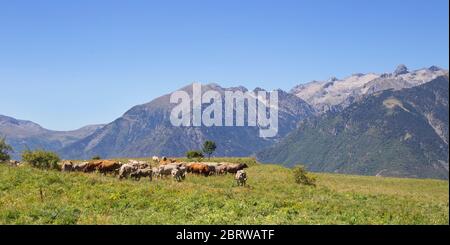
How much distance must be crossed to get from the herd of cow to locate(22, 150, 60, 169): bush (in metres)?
1.39

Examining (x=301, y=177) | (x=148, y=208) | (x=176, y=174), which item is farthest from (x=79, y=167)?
(x=148, y=208)

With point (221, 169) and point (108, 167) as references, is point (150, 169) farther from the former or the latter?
point (221, 169)

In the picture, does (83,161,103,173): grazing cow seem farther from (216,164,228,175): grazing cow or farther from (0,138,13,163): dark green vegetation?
(216,164,228,175): grazing cow

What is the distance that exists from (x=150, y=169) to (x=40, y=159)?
16.7 meters

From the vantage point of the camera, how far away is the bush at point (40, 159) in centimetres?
5597

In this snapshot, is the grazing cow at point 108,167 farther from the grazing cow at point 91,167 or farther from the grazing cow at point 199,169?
the grazing cow at point 199,169

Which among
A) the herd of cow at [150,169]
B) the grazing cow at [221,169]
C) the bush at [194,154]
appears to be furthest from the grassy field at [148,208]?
the bush at [194,154]

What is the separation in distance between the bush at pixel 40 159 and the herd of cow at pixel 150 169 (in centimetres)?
139

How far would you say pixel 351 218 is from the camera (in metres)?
26.2
